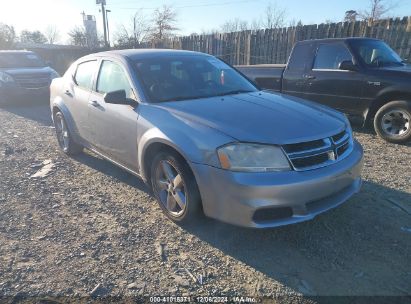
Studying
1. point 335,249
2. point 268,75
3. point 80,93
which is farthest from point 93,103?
point 268,75

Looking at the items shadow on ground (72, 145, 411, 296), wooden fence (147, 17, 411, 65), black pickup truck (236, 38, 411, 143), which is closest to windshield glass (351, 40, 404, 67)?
black pickup truck (236, 38, 411, 143)

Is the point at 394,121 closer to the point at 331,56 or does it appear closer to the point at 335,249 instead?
the point at 331,56

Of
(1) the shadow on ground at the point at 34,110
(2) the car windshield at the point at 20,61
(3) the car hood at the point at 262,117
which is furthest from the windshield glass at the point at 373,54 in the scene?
(2) the car windshield at the point at 20,61

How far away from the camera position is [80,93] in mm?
5004

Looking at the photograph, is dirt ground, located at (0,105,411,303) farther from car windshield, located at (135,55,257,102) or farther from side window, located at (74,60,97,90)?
side window, located at (74,60,97,90)

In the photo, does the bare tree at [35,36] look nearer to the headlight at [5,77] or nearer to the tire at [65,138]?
the headlight at [5,77]

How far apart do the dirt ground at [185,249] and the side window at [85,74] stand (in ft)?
4.70

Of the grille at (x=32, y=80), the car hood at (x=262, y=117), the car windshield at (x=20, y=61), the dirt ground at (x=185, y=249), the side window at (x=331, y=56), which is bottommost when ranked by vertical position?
the dirt ground at (x=185, y=249)

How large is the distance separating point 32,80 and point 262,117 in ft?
34.4

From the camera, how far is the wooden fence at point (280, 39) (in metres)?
10.2

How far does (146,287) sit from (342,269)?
1.55 m

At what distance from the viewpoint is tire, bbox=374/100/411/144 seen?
598 cm

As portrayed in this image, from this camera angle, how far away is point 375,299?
8.31ft

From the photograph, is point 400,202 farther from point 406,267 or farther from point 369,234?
point 406,267
